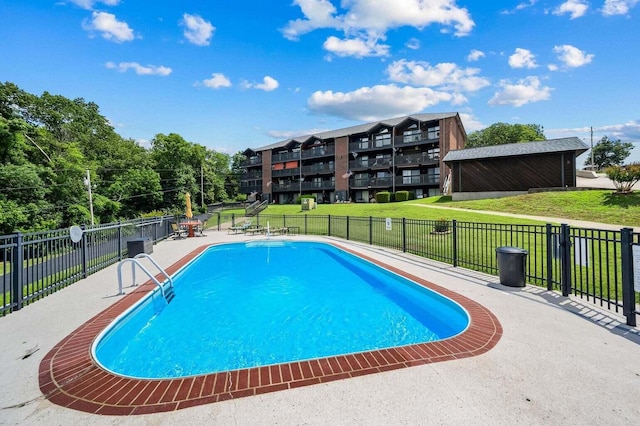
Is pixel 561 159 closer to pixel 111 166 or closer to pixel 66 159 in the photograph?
pixel 66 159

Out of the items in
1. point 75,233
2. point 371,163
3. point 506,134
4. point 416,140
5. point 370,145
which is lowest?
point 75,233

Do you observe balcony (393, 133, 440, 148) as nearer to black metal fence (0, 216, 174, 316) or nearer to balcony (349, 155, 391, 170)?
balcony (349, 155, 391, 170)

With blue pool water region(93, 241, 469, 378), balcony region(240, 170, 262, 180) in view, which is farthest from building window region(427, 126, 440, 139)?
blue pool water region(93, 241, 469, 378)

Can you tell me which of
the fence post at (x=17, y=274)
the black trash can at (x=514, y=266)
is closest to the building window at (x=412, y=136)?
the black trash can at (x=514, y=266)

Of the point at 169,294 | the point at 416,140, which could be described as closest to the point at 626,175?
the point at 416,140

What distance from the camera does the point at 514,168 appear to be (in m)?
26.8

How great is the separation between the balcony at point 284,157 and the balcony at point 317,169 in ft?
10.5

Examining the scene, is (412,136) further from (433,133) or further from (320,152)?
(320,152)

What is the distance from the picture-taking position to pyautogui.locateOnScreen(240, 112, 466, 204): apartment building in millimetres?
37719

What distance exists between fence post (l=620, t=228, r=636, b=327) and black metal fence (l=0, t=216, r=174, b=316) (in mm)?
9941

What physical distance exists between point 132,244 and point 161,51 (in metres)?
10.8

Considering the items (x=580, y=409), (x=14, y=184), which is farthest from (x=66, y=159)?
(x=580, y=409)

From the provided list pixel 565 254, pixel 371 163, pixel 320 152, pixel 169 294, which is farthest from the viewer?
pixel 320 152

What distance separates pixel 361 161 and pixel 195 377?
136 ft
